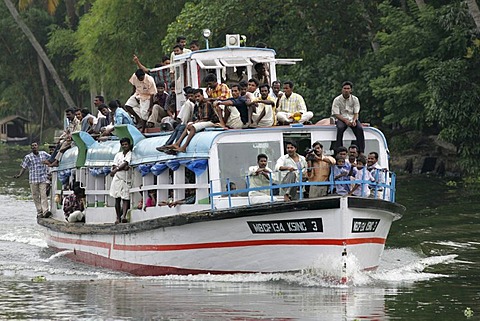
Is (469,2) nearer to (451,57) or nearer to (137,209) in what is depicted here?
(451,57)

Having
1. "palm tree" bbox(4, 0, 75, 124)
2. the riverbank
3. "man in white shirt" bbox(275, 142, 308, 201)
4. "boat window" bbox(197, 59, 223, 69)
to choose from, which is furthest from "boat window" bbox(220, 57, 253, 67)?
"palm tree" bbox(4, 0, 75, 124)

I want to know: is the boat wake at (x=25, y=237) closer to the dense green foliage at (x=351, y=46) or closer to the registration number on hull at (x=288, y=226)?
the registration number on hull at (x=288, y=226)

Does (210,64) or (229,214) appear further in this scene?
(210,64)

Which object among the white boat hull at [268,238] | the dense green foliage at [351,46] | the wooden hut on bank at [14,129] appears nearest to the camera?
the white boat hull at [268,238]

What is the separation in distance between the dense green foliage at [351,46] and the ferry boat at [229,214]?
47.8 feet

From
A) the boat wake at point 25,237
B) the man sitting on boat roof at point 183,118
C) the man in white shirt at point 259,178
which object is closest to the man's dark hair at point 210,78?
the man sitting on boat roof at point 183,118

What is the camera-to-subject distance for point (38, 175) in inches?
1049

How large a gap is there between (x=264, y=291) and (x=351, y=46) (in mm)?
28377

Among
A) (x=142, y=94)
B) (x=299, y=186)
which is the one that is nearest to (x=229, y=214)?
(x=299, y=186)

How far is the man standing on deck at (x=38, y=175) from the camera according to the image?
86.5ft

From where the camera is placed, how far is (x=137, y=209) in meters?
20.4

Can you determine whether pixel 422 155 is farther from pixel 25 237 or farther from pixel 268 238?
pixel 268 238

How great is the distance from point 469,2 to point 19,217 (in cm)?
1461

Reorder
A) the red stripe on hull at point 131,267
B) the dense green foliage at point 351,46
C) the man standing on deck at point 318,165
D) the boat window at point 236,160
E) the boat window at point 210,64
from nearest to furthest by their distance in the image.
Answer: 1. the man standing on deck at point 318,165
2. the boat window at point 236,160
3. the red stripe on hull at point 131,267
4. the boat window at point 210,64
5. the dense green foliage at point 351,46
